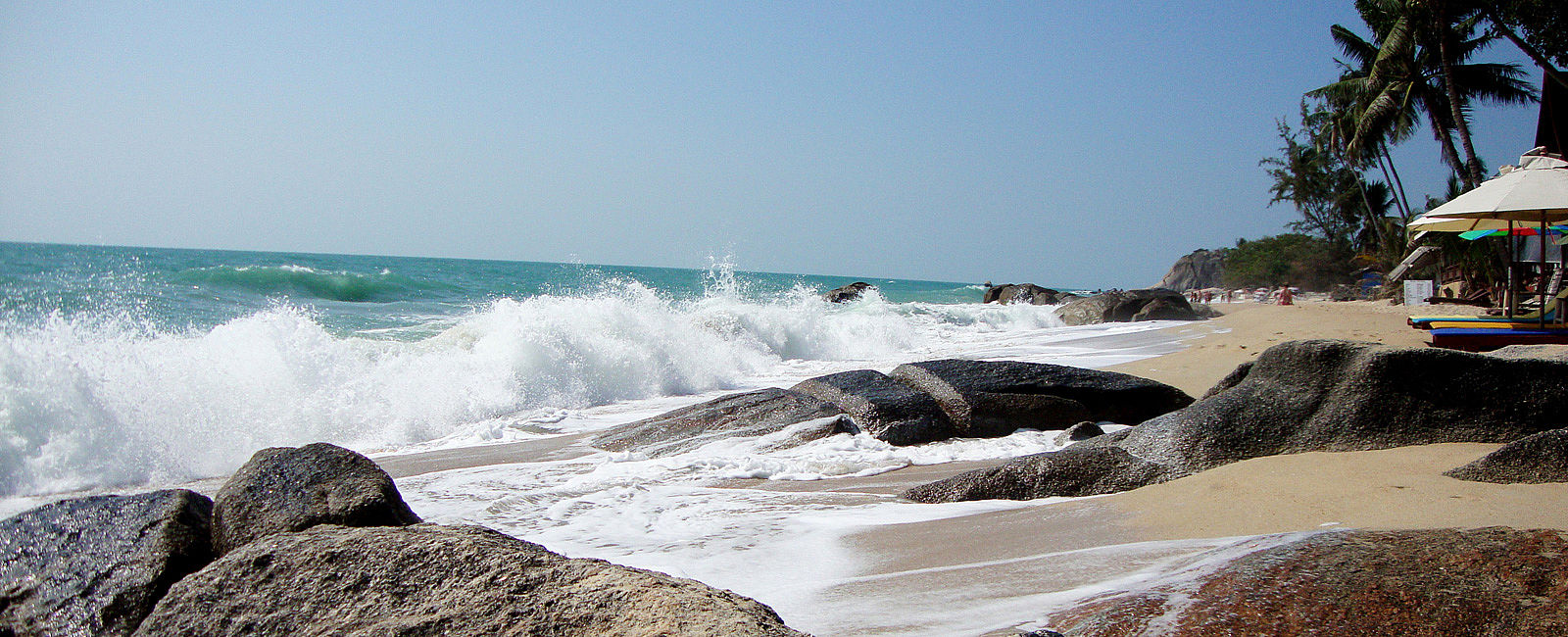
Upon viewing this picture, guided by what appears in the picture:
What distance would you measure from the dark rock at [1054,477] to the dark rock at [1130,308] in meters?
19.4

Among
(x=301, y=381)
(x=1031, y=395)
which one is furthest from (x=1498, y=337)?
(x=301, y=381)

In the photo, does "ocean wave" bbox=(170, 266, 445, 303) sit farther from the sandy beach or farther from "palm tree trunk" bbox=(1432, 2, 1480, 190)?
"palm tree trunk" bbox=(1432, 2, 1480, 190)

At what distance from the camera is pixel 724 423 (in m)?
6.39

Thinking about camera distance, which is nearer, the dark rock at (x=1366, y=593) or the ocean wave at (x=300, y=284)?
the dark rock at (x=1366, y=593)

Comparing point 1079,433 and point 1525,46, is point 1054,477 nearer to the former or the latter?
point 1079,433

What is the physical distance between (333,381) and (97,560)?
627 cm

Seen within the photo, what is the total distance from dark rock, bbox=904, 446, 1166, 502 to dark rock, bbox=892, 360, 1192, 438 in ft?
6.26

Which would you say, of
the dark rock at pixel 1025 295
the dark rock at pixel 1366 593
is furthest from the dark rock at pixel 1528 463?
the dark rock at pixel 1025 295

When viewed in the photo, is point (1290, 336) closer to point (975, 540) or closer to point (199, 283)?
point (975, 540)

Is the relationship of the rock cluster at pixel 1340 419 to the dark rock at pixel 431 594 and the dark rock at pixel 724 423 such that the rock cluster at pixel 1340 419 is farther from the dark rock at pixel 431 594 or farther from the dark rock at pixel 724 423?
the dark rock at pixel 431 594

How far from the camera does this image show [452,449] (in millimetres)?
6727

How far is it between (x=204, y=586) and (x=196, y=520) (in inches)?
35.9

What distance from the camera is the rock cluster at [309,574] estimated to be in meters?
1.80

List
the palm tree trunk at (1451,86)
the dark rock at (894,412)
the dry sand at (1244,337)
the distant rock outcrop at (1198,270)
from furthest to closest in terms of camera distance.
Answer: the distant rock outcrop at (1198,270)
the palm tree trunk at (1451,86)
the dry sand at (1244,337)
the dark rock at (894,412)
